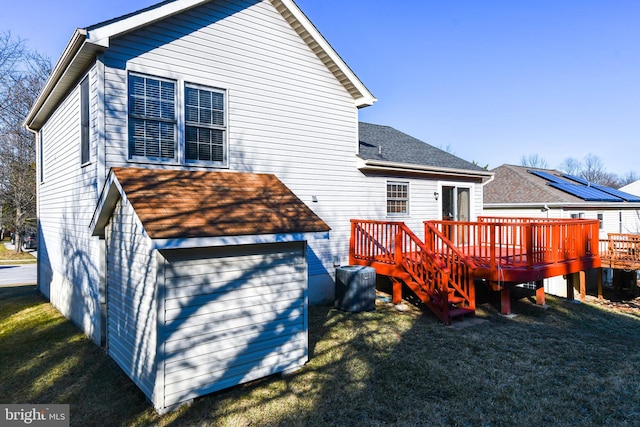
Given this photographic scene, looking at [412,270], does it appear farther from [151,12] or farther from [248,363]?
[151,12]

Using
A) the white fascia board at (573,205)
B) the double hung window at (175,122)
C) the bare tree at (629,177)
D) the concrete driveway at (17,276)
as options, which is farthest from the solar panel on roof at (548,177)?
the bare tree at (629,177)

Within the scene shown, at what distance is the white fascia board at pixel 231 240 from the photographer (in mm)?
4090

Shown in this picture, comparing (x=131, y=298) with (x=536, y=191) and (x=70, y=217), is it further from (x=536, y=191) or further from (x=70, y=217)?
(x=536, y=191)

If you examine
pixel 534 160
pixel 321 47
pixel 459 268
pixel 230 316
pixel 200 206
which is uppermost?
pixel 534 160

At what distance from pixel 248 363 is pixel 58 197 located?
7.49 meters

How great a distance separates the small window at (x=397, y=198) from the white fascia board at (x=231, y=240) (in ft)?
18.5

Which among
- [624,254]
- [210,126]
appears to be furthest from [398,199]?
[624,254]

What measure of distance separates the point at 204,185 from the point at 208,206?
0.91 meters

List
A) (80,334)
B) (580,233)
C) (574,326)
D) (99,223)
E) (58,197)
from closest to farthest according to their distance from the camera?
(99,223), (80,334), (574,326), (58,197), (580,233)

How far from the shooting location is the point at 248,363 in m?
5.07

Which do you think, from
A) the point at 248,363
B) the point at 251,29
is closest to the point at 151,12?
the point at 251,29

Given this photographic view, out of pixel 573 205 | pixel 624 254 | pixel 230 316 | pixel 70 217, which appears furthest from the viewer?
pixel 573 205

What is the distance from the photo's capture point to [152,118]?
6859 mm

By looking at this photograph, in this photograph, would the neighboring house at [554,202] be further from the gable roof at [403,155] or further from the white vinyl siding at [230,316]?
the white vinyl siding at [230,316]
